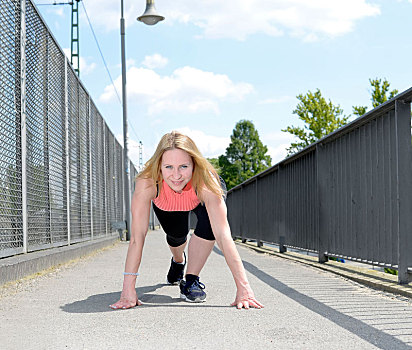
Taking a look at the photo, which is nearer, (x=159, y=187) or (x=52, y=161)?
(x=159, y=187)

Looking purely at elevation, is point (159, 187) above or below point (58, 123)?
below

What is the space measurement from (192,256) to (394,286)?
172cm

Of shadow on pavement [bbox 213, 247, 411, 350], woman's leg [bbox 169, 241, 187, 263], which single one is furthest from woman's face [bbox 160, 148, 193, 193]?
shadow on pavement [bbox 213, 247, 411, 350]

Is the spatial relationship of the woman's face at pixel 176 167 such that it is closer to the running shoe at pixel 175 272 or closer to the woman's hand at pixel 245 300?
the woman's hand at pixel 245 300

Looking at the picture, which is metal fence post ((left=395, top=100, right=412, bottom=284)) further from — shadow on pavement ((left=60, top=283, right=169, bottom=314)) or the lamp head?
the lamp head

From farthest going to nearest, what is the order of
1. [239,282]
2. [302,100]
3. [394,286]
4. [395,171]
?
[302,100]
[395,171]
[394,286]
[239,282]

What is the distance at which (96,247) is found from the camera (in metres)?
11.1

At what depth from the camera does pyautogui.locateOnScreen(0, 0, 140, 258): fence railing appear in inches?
228

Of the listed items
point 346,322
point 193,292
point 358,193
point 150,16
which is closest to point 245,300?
point 193,292

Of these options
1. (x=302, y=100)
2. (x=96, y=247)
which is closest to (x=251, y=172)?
(x=302, y=100)

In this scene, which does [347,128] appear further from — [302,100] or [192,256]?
[302,100]

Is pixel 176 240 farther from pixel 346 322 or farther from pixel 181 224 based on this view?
pixel 346 322

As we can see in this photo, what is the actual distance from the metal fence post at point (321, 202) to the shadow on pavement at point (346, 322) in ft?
6.90

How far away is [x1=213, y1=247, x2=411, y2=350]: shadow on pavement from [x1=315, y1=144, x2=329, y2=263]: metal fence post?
6.90 feet
